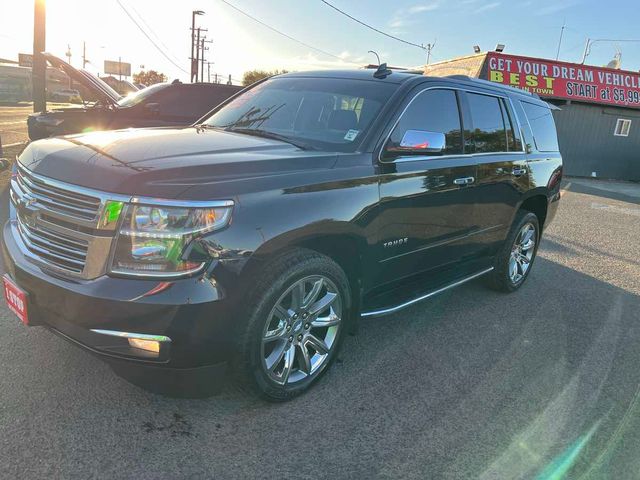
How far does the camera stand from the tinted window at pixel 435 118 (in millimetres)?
3475

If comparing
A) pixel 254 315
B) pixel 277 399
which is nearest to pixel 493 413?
pixel 277 399

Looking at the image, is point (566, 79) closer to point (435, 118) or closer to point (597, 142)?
point (597, 142)

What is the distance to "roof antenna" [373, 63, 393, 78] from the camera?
3.84m

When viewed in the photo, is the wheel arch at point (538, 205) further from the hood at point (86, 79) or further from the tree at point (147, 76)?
the tree at point (147, 76)

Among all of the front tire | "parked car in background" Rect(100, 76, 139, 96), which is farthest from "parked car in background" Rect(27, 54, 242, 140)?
the front tire

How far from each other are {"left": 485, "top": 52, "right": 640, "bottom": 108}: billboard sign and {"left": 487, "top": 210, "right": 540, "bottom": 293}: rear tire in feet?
44.5

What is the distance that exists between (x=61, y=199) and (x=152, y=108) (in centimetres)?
561

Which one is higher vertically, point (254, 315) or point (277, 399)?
point (254, 315)

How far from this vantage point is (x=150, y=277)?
232 centimetres

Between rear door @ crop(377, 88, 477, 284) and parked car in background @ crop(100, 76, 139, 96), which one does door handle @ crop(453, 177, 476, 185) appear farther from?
parked car in background @ crop(100, 76, 139, 96)

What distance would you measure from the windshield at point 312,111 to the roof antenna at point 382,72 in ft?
0.39

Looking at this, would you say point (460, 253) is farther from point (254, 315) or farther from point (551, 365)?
point (254, 315)

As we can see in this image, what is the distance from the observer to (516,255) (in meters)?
5.22

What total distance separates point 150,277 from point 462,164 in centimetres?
260
